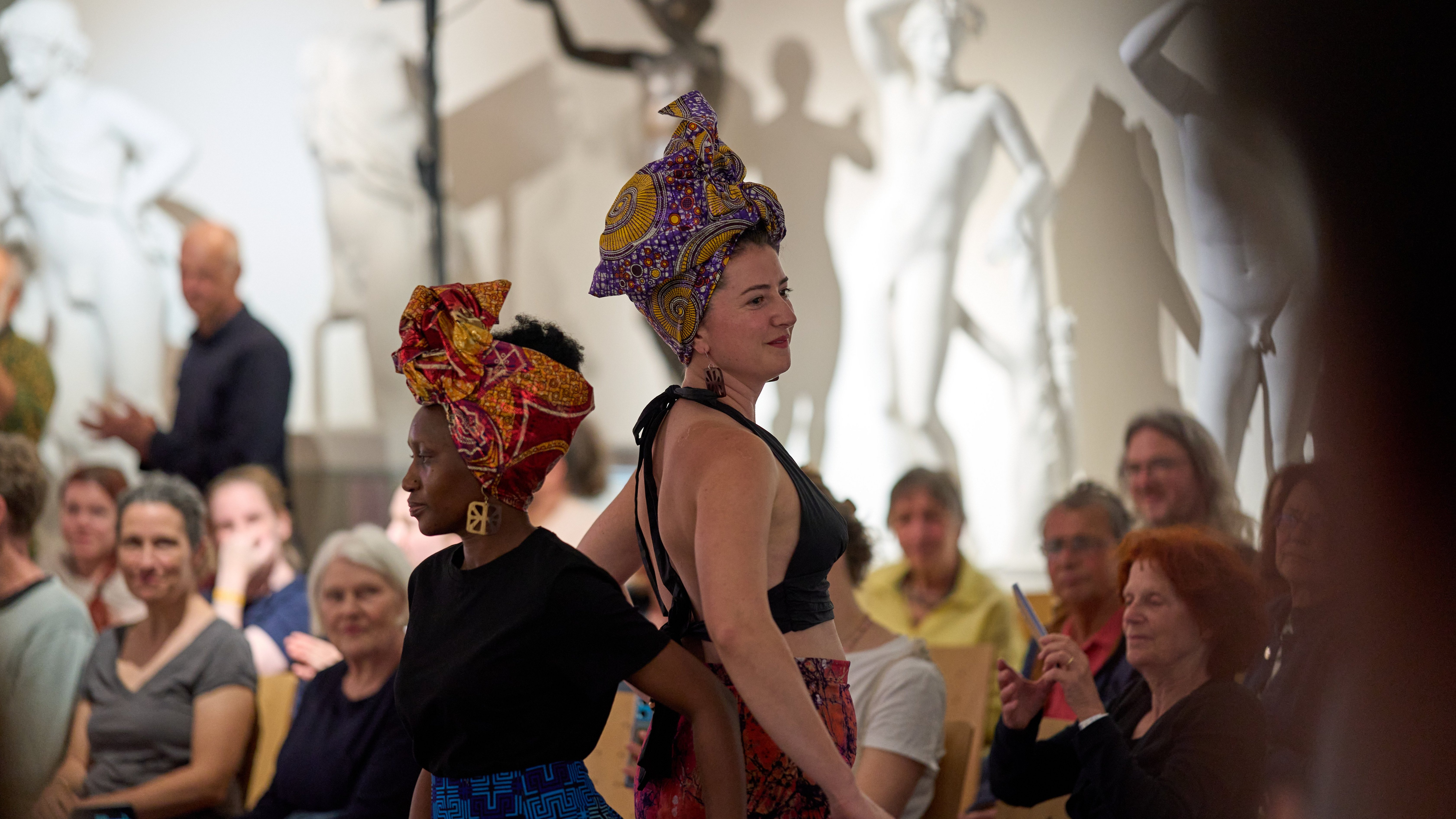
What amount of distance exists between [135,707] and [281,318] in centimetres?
318

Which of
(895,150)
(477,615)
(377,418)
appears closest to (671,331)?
(477,615)

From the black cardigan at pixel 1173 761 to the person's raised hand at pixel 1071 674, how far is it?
31 mm

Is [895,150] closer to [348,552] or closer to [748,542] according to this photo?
[348,552]

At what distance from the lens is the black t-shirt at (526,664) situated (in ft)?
4.98

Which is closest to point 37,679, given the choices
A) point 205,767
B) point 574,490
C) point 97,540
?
point 205,767

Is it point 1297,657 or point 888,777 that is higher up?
point 1297,657

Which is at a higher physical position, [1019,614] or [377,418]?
[377,418]

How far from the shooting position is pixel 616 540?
1805 mm

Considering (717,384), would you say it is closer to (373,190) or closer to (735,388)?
(735,388)

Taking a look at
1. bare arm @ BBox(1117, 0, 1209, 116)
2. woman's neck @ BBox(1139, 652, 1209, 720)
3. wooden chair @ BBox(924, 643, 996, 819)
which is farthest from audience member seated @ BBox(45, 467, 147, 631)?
bare arm @ BBox(1117, 0, 1209, 116)

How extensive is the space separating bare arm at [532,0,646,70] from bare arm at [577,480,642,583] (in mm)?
4289

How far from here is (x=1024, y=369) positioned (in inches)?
192

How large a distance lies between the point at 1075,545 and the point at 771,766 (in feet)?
4.92

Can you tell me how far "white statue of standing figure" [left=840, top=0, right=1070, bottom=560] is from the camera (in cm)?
484
